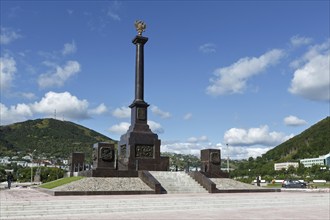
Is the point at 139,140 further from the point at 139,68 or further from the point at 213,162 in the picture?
the point at 139,68

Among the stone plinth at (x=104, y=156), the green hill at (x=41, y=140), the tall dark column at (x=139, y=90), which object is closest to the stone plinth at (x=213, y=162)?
the tall dark column at (x=139, y=90)

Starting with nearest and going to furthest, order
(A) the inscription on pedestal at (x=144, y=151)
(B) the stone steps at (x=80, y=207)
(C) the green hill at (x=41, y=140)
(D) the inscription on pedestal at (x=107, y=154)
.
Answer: (B) the stone steps at (x=80, y=207) < (D) the inscription on pedestal at (x=107, y=154) < (A) the inscription on pedestal at (x=144, y=151) < (C) the green hill at (x=41, y=140)

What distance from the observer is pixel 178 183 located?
24797 mm

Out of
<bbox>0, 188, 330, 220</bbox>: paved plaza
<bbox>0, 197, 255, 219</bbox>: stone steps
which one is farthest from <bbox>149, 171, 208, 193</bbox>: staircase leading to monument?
<bbox>0, 197, 255, 219</bbox>: stone steps

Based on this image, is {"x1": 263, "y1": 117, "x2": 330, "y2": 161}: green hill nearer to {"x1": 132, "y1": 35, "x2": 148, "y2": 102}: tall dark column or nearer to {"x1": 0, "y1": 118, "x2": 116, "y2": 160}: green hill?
{"x1": 0, "y1": 118, "x2": 116, "y2": 160}: green hill

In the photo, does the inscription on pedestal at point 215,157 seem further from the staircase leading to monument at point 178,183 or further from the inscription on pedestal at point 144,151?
the inscription on pedestal at point 144,151

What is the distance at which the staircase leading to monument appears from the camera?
919 inches

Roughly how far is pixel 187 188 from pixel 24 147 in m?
162

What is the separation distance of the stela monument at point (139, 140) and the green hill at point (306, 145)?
445 ft

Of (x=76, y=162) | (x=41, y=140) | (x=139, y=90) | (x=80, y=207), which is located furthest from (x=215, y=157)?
(x=41, y=140)

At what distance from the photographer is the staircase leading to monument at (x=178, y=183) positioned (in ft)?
76.6

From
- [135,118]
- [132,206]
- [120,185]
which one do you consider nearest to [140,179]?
[120,185]

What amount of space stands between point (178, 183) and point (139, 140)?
18.1ft

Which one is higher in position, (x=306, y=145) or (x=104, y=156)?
(x=306, y=145)
